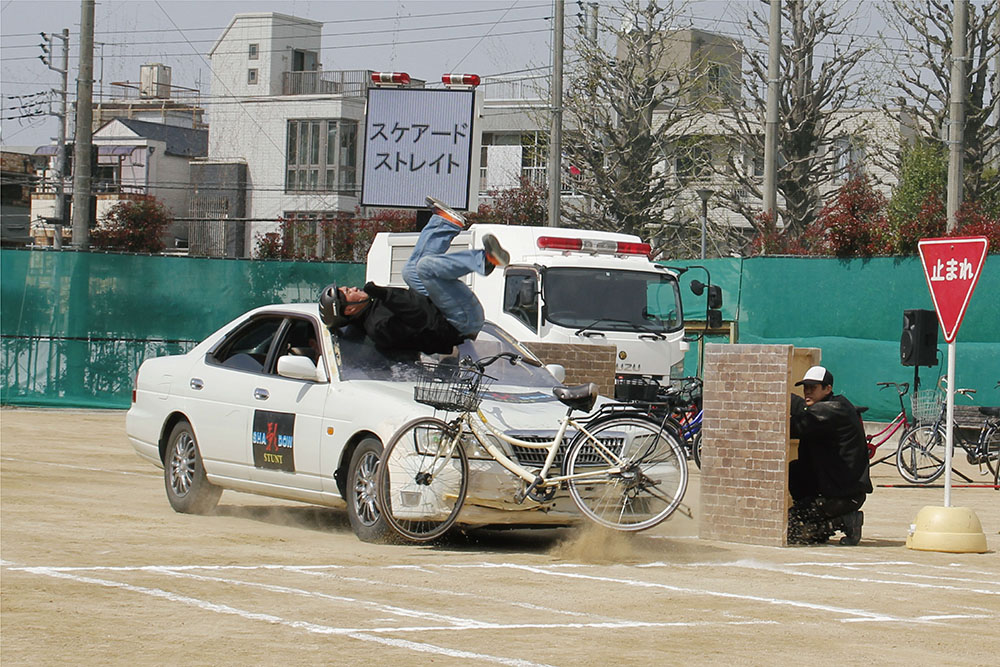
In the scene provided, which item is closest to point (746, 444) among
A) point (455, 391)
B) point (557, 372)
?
point (557, 372)

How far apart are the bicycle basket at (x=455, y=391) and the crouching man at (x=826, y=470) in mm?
2558

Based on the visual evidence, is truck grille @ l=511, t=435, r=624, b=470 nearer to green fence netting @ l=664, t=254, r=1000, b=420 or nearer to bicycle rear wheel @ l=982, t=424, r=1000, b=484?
bicycle rear wheel @ l=982, t=424, r=1000, b=484

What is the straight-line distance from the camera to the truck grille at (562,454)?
9.84 m

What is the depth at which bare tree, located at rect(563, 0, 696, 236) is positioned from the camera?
139 feet

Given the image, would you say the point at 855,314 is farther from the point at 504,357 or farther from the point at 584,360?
the point at 504,357

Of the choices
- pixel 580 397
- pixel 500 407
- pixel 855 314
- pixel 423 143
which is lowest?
pixel 500 407

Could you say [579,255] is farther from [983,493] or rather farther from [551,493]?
[551,493]

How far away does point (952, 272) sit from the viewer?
1268 cm

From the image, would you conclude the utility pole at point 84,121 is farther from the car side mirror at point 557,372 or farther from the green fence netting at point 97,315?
the car side mirror at point 557,372

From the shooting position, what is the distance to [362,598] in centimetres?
794

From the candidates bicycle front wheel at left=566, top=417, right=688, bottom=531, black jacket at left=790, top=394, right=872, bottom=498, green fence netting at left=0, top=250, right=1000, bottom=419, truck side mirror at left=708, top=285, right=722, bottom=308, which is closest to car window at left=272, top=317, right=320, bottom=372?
bicycle front wheel at left=566, top=417, right=688, bottom=531

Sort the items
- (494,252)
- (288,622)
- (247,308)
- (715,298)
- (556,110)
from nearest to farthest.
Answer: (288,622) < (494,252) < (715,298) < (247,308) < (556,110)

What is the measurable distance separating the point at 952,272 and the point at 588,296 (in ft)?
24.7

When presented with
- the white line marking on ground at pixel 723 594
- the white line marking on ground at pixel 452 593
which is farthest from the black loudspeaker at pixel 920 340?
the white line marking on ground at pixel 452 593
